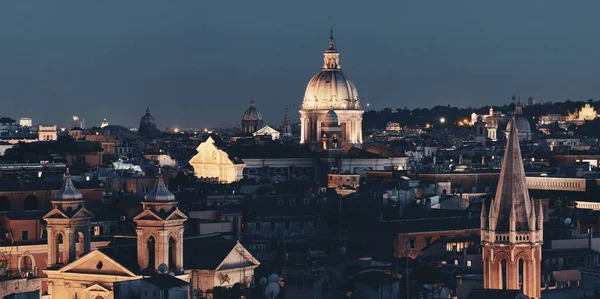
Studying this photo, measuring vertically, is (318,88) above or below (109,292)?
above

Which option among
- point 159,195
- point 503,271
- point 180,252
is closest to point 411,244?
point 503,271

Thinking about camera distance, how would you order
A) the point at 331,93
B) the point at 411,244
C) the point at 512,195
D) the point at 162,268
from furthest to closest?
the point at 331,93, the point at 411,244, the point at 512,195, the point at 162,268

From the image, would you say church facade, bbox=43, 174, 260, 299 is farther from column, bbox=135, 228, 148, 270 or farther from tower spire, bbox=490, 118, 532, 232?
tower spire, bbox=490, 118, 532, 232

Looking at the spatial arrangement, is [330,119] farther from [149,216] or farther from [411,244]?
[149,216]

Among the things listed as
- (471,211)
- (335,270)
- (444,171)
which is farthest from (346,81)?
(335,270)

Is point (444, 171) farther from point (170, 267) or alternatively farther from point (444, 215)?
point (170, 267)

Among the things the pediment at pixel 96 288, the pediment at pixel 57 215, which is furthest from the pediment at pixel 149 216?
the pediment at pixel 57 215
